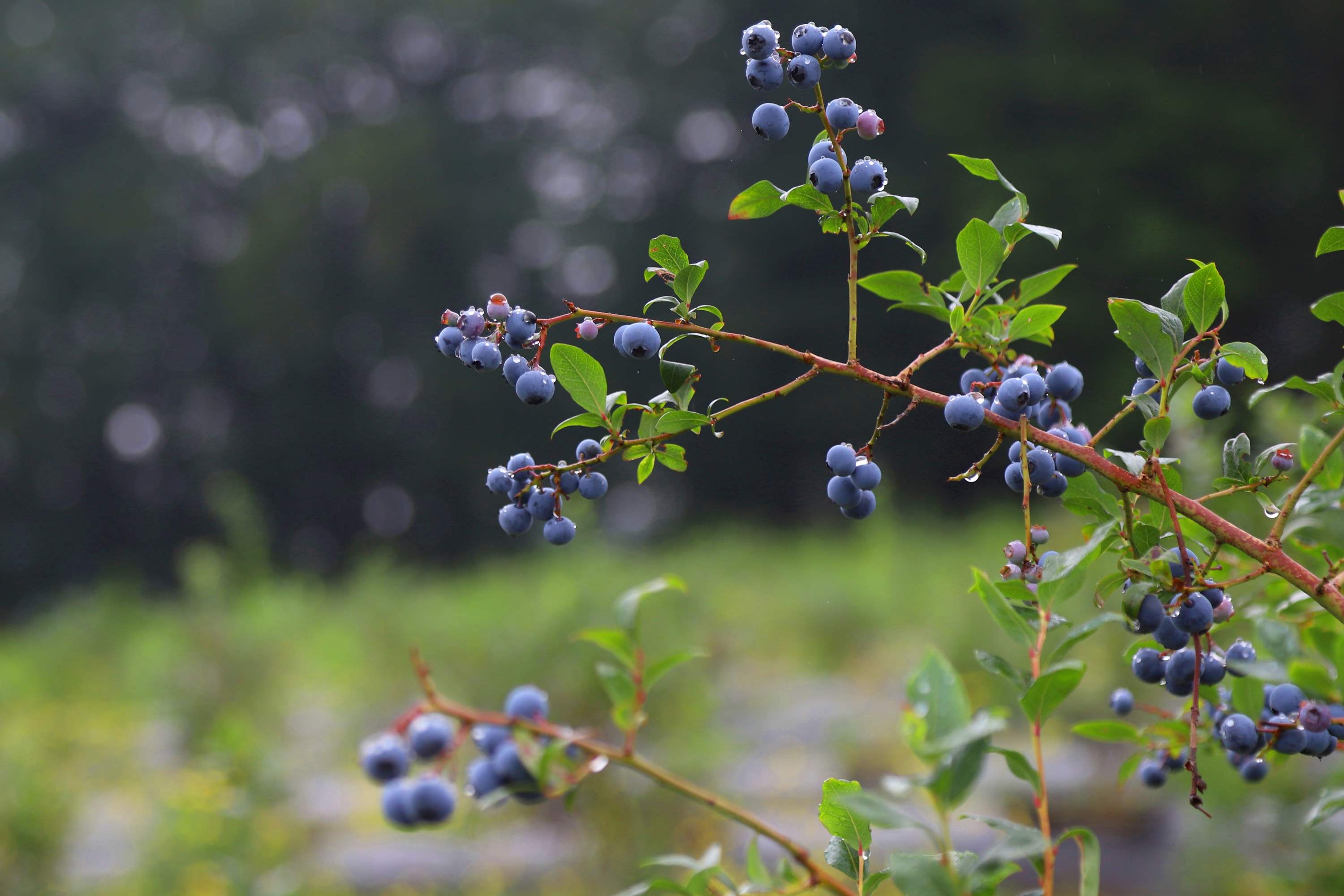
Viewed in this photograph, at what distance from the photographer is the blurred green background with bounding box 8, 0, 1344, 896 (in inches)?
98.7

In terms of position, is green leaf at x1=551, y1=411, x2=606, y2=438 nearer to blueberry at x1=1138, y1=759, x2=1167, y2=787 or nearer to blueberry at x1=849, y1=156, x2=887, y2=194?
blueberry at x1=849, y1=156, x2=887, y2=194

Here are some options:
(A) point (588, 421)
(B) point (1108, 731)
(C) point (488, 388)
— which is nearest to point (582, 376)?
(A) point (588, 421)

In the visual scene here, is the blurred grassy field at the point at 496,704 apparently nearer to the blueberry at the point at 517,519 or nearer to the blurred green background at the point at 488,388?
the blurred green background at the point at 488,388

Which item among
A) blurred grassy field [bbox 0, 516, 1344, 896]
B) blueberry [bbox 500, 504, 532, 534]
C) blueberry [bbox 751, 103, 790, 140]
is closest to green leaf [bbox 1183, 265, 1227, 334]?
blueberry [bbox 751, 103, 790, 140]

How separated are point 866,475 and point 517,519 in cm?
18

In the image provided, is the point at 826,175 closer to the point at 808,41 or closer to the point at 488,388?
the point at 808,41

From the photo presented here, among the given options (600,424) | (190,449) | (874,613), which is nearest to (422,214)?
(190,449)

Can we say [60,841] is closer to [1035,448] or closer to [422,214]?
[1035,448]

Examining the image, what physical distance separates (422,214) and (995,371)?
9.70m

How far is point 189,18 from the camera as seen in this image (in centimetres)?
1062

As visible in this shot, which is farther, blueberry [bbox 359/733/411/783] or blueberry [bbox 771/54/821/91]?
blueberry [bbox 771/54/821/91]

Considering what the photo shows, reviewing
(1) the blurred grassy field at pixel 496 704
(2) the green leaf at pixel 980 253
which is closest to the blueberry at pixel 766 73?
(2) the green leaf at pixel 980 253

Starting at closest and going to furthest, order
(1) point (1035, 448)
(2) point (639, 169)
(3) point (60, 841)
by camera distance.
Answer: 1. (1) point (1035, 448)
2. (3) point (60, 841)
3. (2) point (639, 169)

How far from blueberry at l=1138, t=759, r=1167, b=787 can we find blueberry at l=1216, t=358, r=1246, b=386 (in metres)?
0.26
